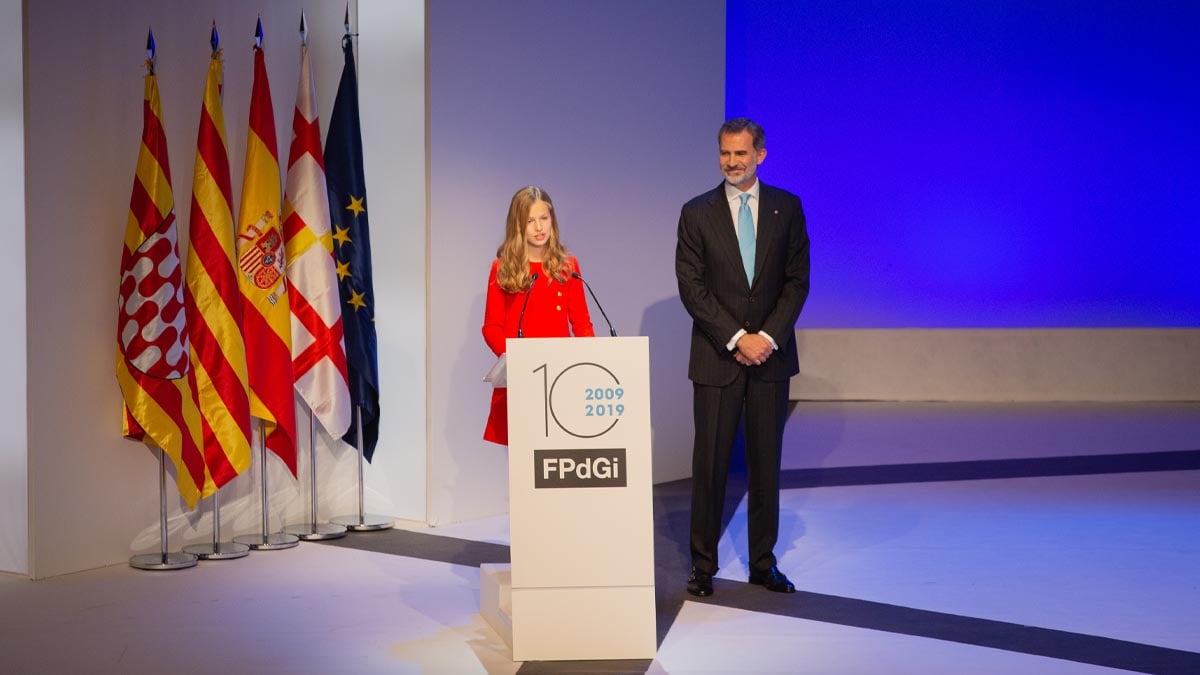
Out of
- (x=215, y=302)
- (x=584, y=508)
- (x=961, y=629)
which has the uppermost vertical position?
(x=215, y=302)

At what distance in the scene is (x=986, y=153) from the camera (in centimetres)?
1187

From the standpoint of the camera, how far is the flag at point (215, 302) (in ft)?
16.5

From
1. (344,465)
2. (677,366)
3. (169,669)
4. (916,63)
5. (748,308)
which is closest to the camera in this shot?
(169,669)

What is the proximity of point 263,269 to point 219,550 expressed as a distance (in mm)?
1212

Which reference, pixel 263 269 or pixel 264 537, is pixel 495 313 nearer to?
pixel 263 269

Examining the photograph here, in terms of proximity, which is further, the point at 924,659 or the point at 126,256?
the point at 126,256

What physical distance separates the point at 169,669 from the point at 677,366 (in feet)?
13.6

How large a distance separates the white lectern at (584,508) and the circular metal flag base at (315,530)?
2.01 m

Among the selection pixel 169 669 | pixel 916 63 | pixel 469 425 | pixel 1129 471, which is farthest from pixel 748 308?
pixel 916 63

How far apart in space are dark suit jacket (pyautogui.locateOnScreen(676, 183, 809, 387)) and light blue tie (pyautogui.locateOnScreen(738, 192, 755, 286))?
3cm

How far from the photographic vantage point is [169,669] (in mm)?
3600

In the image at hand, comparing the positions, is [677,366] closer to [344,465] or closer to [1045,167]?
[344,465]

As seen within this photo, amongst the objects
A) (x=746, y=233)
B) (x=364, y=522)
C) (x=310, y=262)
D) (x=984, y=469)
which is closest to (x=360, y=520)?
(x=364, y=522)

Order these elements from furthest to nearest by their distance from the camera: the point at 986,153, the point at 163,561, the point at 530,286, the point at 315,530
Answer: the point at 986,153 < the point at 315,530 < the point at 163,561 < the point at 530,286
